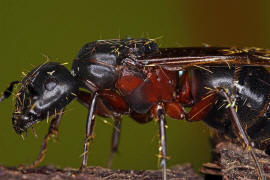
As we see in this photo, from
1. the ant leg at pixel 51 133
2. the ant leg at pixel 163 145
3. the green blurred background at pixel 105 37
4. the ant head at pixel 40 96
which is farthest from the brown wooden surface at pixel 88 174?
the green blurred background at pixel 105 37

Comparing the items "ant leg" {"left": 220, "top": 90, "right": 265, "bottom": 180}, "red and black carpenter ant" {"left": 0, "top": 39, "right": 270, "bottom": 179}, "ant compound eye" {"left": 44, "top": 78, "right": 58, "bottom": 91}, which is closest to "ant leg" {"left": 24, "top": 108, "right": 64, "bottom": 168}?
"red and black carpenter ant" {"left": 0, "top": 39, "right": 270, "bottom": 179}

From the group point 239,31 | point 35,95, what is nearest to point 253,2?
point 239,31

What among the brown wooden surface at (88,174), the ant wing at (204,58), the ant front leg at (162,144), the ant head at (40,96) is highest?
the ant wing at (204,58)

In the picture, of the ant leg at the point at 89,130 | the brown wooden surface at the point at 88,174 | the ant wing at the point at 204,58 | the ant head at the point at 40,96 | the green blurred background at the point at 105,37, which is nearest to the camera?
the brown wooden surface at the point at 88,174

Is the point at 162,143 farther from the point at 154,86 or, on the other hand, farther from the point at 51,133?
the point at 51,133

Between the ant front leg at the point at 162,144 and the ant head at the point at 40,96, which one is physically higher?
the ant head at the point at 40,96

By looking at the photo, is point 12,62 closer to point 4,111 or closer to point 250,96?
point 4,111

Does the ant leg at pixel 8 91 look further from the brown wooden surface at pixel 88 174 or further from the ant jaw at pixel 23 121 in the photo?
the brown wooden surface at pixel 88 174
